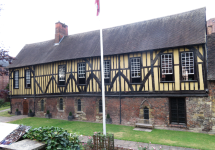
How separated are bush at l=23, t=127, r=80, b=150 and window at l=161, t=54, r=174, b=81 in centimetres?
804

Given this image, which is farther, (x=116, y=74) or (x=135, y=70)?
(x=116, y=74)

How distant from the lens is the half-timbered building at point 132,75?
10.4m

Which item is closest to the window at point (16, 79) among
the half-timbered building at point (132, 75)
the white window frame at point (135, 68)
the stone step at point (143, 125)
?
the half-timbered building at point (132, 75)

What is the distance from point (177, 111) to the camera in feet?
35.6

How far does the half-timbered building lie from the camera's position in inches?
410

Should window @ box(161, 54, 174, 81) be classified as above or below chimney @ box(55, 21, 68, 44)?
below

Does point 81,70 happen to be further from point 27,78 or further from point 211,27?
point 211,27

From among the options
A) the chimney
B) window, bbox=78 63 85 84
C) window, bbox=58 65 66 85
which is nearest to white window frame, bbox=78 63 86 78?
window, bbox=78 63 85 84

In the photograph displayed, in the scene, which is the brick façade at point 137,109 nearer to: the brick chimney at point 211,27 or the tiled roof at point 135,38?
the tiled roof at point 135,38

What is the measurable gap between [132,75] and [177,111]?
4.23 metres

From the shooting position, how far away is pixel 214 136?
29.8 feet

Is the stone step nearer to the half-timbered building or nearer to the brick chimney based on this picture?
the half-timbered building

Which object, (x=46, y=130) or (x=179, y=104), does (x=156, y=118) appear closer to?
(x=179, y=104)

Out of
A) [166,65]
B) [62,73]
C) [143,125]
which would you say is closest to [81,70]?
[62,73]
